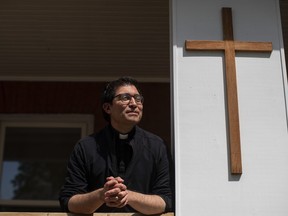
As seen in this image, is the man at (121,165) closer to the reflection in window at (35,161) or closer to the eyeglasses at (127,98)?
the eyeglasses at (127,98)

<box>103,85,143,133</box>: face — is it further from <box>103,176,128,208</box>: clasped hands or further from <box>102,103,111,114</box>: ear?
<box>103,176,128,208</box>: clasped hands

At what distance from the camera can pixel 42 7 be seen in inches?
157

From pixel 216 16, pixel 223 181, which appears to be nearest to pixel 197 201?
pixel 223 181

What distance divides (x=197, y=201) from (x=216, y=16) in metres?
1.17

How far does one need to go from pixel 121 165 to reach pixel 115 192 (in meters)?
0.39

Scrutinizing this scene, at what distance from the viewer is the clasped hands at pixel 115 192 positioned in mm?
2471

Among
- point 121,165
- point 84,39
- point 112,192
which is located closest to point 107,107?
point 121,165

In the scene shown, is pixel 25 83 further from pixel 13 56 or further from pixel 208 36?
pixel 208 36

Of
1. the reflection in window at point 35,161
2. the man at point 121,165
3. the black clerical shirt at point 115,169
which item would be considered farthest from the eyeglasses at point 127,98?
the reflection in window at point 35,161

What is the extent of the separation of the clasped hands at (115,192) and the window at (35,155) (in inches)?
111

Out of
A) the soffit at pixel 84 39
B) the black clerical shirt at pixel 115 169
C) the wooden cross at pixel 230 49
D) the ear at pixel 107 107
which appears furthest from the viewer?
the soffit at pixel 84 39

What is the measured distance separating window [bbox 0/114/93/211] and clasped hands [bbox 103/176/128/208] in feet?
9.28

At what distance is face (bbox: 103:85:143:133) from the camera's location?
2951 millimetres

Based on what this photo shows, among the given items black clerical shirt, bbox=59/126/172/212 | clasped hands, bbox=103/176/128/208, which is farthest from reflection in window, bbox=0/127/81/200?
clasped hands, bbox=103/176/128/208
